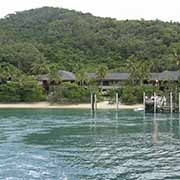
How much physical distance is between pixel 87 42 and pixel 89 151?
93.9m

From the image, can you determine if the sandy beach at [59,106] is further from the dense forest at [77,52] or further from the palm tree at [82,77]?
the palm tree at [82,77]

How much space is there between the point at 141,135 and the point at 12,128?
12617mm

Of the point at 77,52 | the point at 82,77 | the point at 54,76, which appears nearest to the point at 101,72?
the point at 82,77

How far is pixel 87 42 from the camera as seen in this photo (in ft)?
398

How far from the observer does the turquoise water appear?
2231 centimetres

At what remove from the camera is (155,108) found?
62.5 meters

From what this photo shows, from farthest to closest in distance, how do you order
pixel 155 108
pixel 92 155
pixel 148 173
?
pixel 155 108
pixel 92 155
pixel 148 173

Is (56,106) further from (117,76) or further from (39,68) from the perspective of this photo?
(39,68)

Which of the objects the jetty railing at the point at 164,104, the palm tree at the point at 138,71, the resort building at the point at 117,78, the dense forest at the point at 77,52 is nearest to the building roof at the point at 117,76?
the resort building at the point at 117,78

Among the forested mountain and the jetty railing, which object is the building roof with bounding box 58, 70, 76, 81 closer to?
the forested mountain

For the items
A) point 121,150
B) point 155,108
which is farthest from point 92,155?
point 155,108

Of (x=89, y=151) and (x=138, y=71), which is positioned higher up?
(x=138, y=71)

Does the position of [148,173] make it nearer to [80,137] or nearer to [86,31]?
[80,137]

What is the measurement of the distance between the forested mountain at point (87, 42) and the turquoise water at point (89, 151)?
4049 cm
